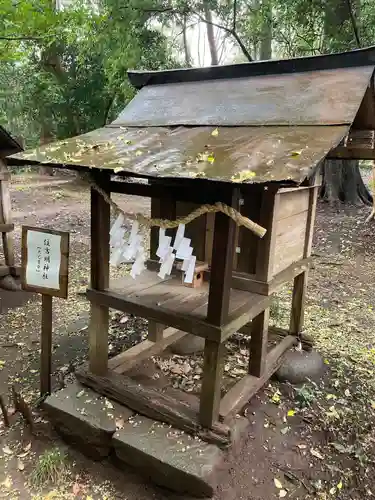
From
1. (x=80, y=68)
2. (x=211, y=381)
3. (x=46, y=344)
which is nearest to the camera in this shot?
(x=211, y=381)

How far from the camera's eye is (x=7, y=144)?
6.02 m

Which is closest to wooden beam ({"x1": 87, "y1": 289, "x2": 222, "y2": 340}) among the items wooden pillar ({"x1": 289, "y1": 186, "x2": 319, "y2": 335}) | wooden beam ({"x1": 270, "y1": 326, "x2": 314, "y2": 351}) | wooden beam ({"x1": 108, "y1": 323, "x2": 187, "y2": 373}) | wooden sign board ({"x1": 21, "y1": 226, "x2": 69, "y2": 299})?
wooden sign board ({"x1": 21, "y1": 226, "x2": 69, "y2": 299})

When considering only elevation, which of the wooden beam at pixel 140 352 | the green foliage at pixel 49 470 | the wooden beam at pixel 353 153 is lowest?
the green foliage at pixel 49 470

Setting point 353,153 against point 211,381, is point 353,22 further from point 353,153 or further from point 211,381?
point 211,381

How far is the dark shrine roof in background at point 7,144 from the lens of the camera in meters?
5.74

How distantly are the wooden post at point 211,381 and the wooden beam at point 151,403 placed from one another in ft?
0.26

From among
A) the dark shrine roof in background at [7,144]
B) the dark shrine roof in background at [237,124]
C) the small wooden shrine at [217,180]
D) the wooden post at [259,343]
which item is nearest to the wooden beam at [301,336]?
the small wooden shrine at [217,180]

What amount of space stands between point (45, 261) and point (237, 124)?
191 centimetres

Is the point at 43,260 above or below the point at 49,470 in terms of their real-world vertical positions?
above

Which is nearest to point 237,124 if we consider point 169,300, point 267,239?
point 267,239

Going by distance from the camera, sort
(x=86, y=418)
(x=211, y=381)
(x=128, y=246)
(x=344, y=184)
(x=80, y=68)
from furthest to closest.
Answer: (x=80, y=68)
(x=344, y=184)
(x=86, y=418)
(x=128, y=246)
(x=211, y=381)

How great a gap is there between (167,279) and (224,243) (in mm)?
1314

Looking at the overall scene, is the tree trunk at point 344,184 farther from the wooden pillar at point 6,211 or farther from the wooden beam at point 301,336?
the wooden pillar at point 6,211

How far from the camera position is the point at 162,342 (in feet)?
13.8
